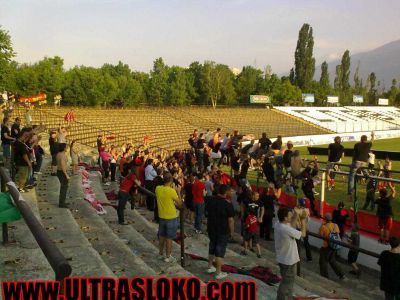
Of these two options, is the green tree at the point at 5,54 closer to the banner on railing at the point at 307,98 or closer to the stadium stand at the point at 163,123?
the stadium stand at the point at 163,123

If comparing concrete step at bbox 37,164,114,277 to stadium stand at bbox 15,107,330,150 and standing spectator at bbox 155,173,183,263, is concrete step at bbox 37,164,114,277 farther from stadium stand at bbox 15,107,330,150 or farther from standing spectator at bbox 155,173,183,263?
stadium stand at bbox 15,107,330,150

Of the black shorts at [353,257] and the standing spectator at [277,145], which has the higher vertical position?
the standing spectator at [277,145]

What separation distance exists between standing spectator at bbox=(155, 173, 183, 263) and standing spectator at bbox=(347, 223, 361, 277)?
16.7ft

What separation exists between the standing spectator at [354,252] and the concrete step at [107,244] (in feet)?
19.4

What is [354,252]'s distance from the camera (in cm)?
1017

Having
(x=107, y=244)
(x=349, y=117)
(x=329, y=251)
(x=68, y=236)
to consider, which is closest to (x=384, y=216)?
(x=329, y=251)

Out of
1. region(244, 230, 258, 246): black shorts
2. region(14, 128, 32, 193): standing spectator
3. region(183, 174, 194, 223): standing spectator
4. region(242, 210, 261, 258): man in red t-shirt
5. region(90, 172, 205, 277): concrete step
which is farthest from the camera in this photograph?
region(183, 174, 194, 223): standing spectator

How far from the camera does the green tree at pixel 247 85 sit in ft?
277

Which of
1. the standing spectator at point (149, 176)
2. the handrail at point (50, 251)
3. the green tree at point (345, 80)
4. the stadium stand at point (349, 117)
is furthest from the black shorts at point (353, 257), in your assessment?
the green tree at point (345, 80)

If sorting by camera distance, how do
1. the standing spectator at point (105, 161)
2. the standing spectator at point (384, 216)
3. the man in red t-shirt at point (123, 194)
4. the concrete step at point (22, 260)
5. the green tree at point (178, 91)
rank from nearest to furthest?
the concrete step at point (22, 260), the man in red t-shirt at point (123, 194), the standing spectator at point (384, 216), the standing spectator at point (105, 161), the green tree at point (178, 91)

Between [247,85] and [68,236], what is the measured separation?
79429mm

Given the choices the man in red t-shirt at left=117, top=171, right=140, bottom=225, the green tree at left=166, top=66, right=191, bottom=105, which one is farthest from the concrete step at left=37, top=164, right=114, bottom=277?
the green tree at left=166, top=66, right=191, bottom=105

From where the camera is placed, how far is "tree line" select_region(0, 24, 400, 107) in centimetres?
5516

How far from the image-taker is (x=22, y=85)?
5403 cm
